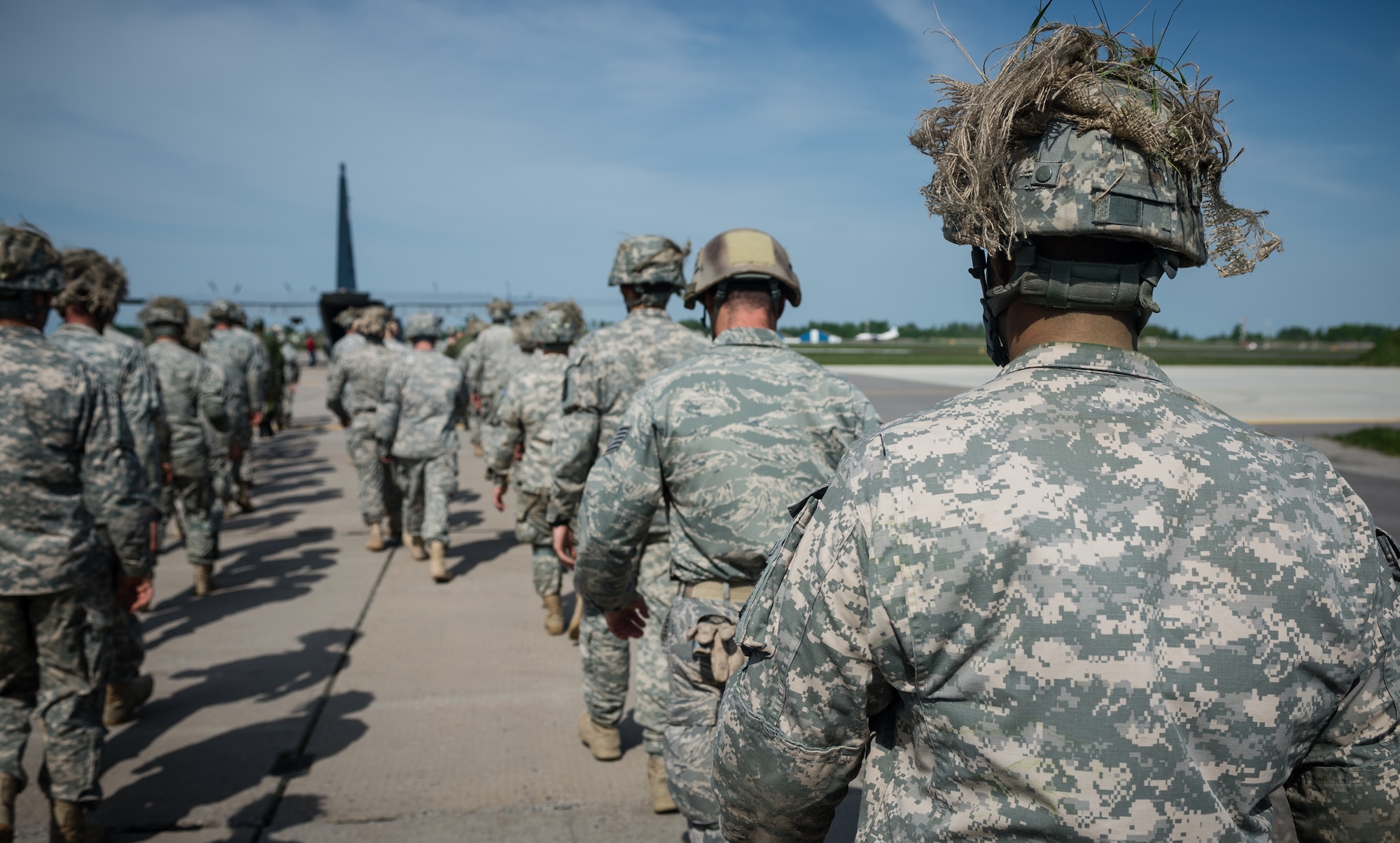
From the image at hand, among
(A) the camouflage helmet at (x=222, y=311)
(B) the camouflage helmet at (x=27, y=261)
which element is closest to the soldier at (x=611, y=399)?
(B) the camouflage helmet at (x=27, y=261)

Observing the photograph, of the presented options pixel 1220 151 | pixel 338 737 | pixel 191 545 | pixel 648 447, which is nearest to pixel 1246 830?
pixel 1220 151

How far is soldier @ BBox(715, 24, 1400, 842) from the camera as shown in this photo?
110 centimetres

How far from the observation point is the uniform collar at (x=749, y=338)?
9.09ft

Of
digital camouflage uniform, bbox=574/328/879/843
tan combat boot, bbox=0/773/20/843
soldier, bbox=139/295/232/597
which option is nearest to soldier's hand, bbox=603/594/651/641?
digital camouflage uniform, bbox=574/328/879/843

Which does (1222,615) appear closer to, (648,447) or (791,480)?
(791,480)

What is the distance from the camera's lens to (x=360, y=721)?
173 inches

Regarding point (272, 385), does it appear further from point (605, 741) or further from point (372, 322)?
point (605, 741)

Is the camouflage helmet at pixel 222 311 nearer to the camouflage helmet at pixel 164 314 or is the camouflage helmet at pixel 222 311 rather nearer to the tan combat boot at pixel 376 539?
the camouflage helmet at pixel 164 314

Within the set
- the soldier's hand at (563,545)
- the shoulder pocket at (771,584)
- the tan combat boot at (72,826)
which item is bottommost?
the tan combat boot at (72,826)

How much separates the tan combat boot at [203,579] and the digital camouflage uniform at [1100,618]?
21.4ft

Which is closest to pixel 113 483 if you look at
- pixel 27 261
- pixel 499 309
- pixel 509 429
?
pixel 27 261

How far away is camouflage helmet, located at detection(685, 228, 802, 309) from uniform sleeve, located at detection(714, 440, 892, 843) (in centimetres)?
157

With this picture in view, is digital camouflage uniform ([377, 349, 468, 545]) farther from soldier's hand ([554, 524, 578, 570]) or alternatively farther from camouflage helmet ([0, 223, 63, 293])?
camouflage helmet ([0, 223, 63, 293])

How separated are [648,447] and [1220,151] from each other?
169cm
